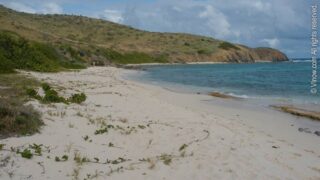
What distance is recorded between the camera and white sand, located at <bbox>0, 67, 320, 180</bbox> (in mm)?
10086

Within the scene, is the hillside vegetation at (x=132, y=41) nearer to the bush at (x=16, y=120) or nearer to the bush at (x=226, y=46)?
the bush at (x=226, y=46)

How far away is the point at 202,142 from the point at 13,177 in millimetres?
6291

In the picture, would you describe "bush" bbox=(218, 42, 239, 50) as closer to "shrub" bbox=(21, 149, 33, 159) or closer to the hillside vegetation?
the hillside vegetation

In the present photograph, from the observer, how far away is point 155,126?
15.7 m

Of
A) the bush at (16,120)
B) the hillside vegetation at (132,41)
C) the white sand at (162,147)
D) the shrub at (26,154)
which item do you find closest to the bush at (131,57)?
the hillside vegetation at (132,41)

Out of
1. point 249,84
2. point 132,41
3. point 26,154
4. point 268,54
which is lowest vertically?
point 249,84

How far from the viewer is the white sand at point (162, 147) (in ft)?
33.1

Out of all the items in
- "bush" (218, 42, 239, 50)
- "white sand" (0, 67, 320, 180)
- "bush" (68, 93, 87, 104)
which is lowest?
"white sand" (0, 67, 320, 180)

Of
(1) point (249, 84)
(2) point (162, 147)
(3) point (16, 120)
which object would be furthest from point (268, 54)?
(3) point (16, 120)

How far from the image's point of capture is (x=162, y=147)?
12703mm

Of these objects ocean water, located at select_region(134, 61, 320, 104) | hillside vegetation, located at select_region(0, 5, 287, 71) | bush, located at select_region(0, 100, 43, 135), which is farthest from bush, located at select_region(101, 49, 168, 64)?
bush, located at select_region(0, 100, 43, 135)

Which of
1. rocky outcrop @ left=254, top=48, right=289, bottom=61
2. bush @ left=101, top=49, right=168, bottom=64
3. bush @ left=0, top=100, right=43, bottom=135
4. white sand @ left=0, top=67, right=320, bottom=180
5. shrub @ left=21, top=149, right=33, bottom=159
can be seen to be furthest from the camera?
rocky outcrop @ left=254, top=48, right=289, bottom=61

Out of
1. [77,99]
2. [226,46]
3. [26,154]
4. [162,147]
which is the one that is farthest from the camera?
[226,46]

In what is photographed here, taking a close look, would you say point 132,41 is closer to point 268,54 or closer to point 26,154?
point 268,54
